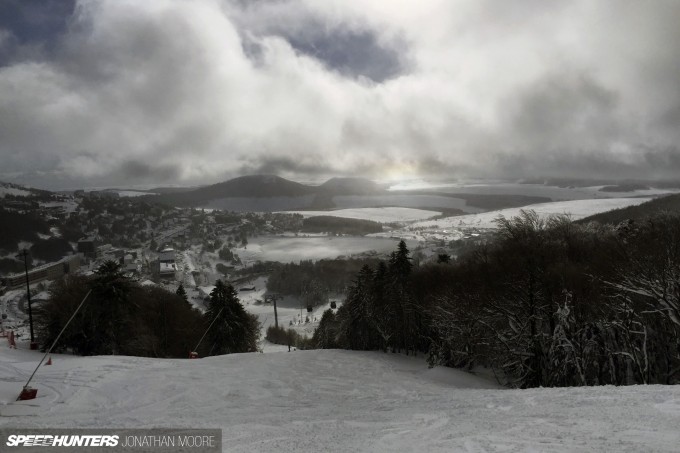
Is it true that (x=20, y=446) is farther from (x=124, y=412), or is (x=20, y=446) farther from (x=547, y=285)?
(x=547, y=285)

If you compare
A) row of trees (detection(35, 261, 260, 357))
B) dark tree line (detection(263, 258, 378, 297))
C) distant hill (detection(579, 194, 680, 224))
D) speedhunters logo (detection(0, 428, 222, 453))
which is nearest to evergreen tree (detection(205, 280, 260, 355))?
row of trees (detection(35, 261, 260, 357))

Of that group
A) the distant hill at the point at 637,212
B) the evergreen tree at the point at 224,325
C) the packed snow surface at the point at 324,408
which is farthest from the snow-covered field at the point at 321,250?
the packed snow surface at the point at 324,408

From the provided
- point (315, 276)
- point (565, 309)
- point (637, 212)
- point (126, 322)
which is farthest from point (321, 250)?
point (565, 309)

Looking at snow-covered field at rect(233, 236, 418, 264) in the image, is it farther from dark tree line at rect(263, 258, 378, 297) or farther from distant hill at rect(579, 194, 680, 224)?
distant hill at rect(579, 194, 680, 224)

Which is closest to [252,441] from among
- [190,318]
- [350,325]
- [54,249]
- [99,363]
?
[99,363]

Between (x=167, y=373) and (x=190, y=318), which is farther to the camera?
(x=190, y=318)

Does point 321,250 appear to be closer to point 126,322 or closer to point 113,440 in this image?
point 126,322
